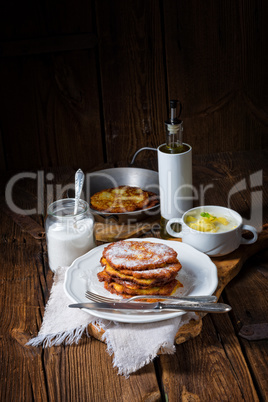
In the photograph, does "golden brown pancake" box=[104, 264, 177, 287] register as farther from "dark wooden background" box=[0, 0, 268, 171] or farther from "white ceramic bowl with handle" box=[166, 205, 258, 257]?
"dark wooden background" box=[0, 0, 268, 171]

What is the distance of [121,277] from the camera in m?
1.34

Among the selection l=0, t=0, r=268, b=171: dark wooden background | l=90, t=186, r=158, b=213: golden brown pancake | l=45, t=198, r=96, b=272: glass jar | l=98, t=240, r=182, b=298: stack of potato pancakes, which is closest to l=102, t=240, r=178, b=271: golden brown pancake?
l=98, t=240, r=182, b=298: stack of potato pancakes

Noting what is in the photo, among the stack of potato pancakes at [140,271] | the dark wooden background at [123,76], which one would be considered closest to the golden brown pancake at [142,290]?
the stack of potato pancakes at [140,271]

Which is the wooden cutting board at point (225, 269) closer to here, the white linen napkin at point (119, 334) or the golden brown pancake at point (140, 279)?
the white linen napkin at point (119, 334)

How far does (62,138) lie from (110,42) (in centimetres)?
51

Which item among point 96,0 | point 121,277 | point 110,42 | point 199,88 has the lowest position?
point 121,277

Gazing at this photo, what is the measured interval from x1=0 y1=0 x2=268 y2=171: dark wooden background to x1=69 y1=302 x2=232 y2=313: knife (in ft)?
4.20

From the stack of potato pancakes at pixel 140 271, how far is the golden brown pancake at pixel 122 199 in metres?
0.41

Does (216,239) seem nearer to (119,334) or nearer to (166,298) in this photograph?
(166,298)

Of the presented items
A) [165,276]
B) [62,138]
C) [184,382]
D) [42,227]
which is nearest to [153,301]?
[165,276]

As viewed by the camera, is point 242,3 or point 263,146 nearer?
point 242,3

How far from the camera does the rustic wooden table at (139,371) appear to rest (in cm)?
114

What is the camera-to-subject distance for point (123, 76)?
90.8 inches

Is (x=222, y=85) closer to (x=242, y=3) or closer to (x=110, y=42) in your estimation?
(x=242, y=3)
